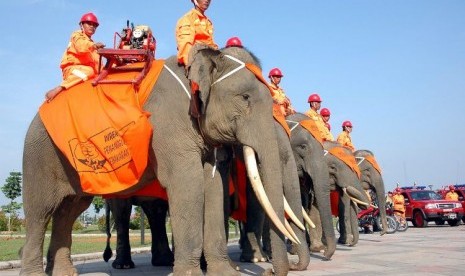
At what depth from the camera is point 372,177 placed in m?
15.0

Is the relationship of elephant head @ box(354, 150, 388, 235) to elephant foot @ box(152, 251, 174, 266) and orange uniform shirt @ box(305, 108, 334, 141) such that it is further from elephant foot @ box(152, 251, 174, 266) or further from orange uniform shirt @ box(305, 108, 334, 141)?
elephant foot @ box(152, 251, 174, 266)

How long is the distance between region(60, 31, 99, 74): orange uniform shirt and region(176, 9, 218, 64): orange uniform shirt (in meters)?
1.41

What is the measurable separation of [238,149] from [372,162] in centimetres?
864

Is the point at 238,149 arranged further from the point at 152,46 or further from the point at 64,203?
the point at 64,203

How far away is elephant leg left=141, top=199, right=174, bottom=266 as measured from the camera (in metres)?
9.48

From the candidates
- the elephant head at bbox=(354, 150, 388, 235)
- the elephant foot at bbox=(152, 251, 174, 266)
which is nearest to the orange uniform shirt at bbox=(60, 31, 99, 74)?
the elephant foot at bbox=(152, 251, 174, 266)

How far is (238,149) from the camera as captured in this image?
295 inches

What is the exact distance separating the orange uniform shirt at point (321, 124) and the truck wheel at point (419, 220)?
13.3 m

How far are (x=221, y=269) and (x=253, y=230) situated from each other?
263 centimetres

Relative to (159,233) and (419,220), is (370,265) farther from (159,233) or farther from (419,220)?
(419,220)

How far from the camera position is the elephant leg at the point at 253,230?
9.30 metres

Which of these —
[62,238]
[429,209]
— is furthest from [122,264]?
[429,209]

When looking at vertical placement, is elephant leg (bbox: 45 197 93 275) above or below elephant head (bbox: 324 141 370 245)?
below

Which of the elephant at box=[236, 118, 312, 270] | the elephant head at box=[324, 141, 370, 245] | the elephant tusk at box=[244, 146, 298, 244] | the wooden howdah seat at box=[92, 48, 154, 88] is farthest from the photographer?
the elephant head at box=[324, 141, 370, 245]
